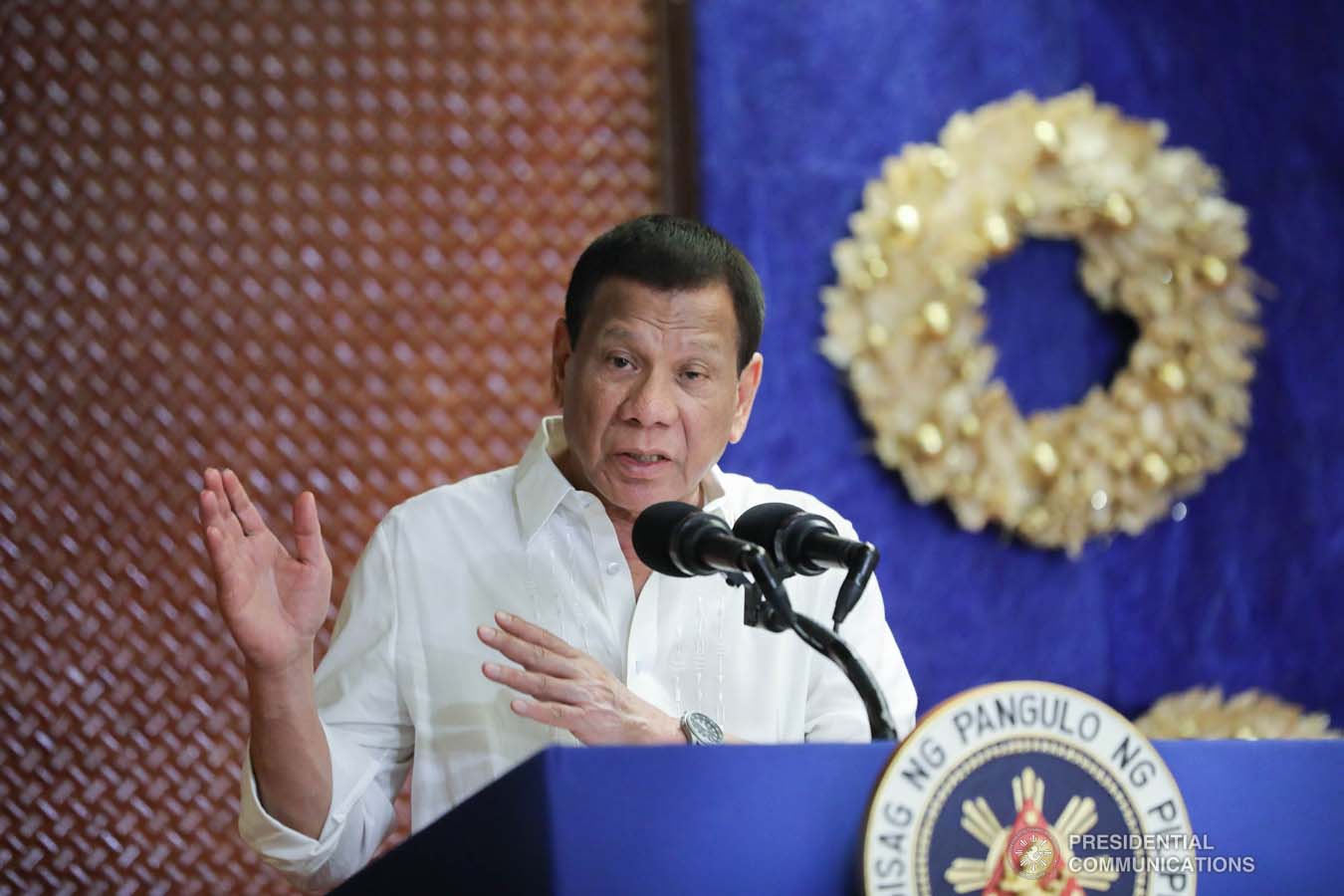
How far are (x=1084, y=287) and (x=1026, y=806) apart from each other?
96.0 inches

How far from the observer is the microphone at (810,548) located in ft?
4.61

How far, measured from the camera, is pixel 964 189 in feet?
11.1

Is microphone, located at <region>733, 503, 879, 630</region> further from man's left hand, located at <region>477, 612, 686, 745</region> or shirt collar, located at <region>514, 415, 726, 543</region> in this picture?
shirt collar, located at <region>514, 415, 726, 543</region>

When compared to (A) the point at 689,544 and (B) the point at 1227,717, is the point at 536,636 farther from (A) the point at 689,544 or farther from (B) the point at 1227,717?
(B) the point at 1227,717

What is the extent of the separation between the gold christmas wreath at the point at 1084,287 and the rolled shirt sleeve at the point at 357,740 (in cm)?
142

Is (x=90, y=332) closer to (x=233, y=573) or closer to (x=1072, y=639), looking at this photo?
(x=233, y=573)

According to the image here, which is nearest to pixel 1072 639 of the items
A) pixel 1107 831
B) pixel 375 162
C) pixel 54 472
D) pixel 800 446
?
pixel 800 446

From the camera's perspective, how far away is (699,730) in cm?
164

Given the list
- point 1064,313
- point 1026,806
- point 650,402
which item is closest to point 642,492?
point 650,402

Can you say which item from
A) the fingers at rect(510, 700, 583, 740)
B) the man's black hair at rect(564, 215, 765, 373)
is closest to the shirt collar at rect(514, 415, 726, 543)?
the man's black hair at rect(564, 215, 765, 373)

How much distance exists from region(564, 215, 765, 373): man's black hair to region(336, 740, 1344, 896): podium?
0.91 metres

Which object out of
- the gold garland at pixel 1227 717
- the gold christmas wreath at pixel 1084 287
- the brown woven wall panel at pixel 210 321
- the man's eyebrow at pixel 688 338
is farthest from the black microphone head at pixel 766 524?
the gold garland at pixel 1227 717

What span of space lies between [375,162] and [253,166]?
23cm

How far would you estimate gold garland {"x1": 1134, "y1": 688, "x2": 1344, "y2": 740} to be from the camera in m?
3.47
